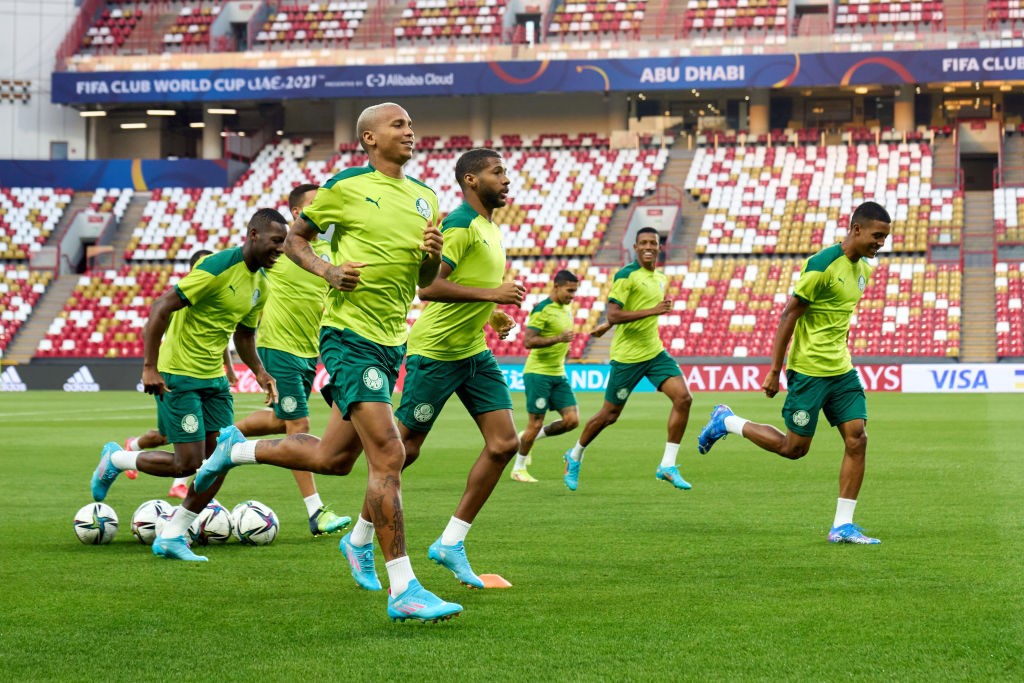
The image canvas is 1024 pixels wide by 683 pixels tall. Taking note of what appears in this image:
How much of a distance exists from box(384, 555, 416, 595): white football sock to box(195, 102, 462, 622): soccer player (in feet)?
0.30

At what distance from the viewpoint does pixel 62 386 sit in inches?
1540

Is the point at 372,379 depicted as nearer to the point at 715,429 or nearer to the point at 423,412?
the point at 423,412

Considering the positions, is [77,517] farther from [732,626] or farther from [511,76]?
[511,76]

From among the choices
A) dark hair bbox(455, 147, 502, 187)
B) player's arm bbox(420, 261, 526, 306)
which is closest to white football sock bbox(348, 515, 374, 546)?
player's arm bbox(420, 261, 526, 306)

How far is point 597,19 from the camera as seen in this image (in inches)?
1978

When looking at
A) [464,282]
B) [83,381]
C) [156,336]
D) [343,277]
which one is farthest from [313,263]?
[83,381]

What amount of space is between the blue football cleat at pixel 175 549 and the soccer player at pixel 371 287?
1786 mm

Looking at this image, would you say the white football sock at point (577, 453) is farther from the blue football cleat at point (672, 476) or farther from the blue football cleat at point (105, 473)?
the blue football cleat at point (105, 473)

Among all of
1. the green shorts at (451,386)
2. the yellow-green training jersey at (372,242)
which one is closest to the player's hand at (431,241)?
the yellow-green training jersey at (372,242)

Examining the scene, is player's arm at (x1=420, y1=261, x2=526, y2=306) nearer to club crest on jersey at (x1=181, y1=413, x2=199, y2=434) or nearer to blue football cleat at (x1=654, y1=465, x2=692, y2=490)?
club crest on jersey at (x1=181, y1=413, x2=199, y2=434)

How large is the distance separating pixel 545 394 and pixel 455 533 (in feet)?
24.6

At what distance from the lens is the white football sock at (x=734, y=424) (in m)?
11.2

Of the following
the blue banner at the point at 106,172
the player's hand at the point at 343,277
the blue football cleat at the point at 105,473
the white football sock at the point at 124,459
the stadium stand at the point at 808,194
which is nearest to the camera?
the player's hand at the point at 343,277

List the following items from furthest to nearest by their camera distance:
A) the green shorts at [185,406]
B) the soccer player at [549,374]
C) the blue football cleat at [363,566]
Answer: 1. the soccer player at [549,374]
2. the green shorts at [185,406]
3. the blue football cleat at [363,566]
